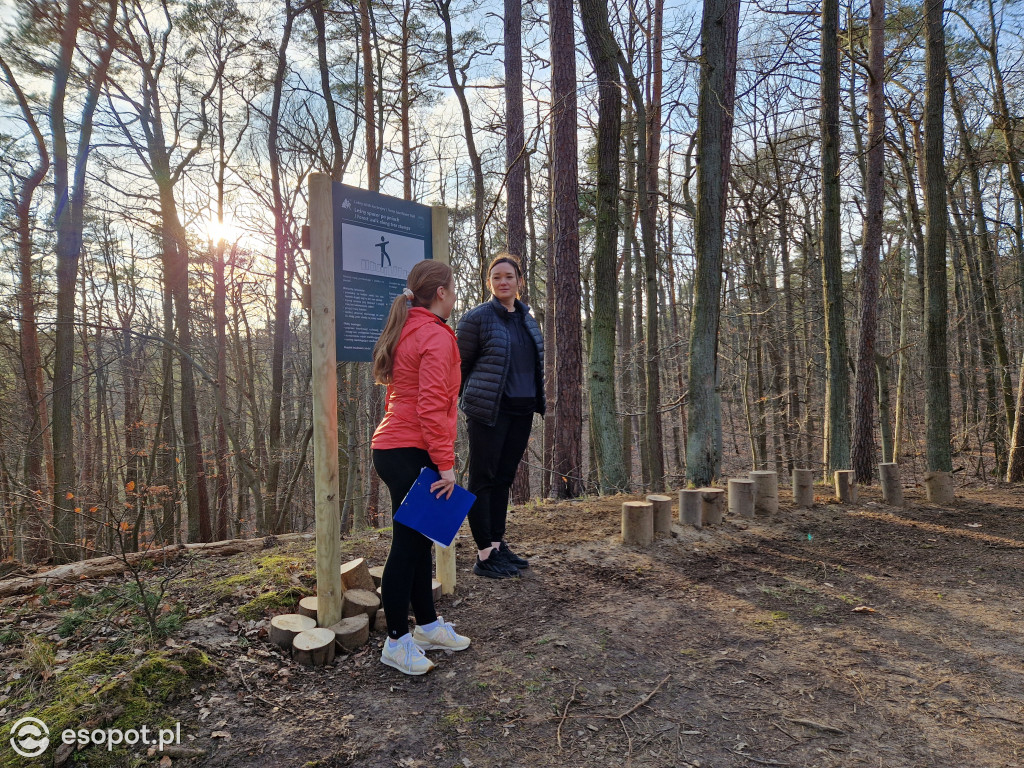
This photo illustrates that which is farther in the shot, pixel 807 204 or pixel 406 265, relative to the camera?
pixel 807 204

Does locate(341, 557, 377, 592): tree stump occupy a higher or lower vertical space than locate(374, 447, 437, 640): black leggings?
lower

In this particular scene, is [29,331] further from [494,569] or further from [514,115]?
[494,569]

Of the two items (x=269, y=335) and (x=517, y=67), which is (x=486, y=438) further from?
(x=269, y=335)

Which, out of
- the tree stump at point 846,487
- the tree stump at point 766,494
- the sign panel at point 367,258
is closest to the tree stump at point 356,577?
the sign panel at point 367,258

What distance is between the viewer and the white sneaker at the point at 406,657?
246 cm

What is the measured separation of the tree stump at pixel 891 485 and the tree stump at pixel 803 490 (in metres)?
0.85

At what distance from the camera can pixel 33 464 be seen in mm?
10133

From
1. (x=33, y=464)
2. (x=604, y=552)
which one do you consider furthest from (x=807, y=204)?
(x=33, y=464)

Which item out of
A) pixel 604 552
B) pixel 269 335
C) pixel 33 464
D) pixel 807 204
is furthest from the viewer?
pixel 269 335

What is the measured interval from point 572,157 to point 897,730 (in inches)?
259

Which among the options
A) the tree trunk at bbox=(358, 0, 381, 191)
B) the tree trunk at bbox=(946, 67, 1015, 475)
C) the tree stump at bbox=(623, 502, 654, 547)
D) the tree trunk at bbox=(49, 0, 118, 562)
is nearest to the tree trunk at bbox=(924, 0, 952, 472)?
the tree trunk at bbox=(946, 67, 1015, 475)

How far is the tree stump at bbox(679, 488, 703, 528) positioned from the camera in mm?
4695

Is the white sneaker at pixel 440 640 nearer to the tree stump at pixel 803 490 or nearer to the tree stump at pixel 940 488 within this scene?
the tree stump at pixel 803 490

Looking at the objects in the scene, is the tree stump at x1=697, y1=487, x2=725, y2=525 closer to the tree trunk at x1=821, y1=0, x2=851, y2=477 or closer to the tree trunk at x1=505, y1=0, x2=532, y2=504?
the tree trunk at x1=821, y1=0, x2=851, y2=477
